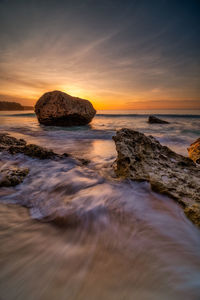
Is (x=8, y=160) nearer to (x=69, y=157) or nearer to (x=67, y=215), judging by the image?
(x=69, y=157)

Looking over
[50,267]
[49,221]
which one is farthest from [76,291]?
[49,221]

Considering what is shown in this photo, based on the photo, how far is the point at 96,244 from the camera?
133 cm

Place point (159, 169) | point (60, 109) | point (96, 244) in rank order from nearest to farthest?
point (96, 244)
point (159, 169)
point (60, 109)

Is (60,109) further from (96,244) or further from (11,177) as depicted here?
(96,244)

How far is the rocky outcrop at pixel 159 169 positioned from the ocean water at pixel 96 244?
0.13 metres

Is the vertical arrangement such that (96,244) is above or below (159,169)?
below

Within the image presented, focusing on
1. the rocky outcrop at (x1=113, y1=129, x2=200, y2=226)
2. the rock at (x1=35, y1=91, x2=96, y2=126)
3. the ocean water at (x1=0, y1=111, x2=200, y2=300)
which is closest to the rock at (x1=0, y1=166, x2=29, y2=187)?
the ocean water at (x1=0, y1=111, x2=200, y2=300)

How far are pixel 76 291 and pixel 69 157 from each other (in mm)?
2836

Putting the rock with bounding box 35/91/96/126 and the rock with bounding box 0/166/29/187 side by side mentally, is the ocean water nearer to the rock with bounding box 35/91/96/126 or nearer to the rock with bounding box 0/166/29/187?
the rock with bounding box 0/166/29/187

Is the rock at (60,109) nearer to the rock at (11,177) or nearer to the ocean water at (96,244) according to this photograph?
the rock at (11,177)

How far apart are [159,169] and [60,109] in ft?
27.1

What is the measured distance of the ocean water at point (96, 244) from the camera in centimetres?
95

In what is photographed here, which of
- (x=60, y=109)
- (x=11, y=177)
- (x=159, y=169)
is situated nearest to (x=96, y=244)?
(x=159, y=169)

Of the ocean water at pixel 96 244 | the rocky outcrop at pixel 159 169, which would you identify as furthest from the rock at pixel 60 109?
the ocean water at pixel 96 244
